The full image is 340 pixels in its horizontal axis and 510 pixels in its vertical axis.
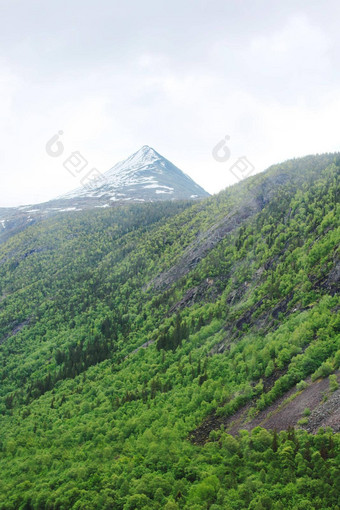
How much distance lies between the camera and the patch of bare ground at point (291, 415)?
974 inches

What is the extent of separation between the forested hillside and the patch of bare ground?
157 millimetres

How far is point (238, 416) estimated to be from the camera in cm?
3388

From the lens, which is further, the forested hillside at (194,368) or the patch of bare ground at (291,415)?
the forested hillside at (194,368)

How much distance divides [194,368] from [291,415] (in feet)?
74.0

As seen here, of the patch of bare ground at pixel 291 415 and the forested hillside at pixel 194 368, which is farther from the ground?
the forested hillside at pixel 194 368

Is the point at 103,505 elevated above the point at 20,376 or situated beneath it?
situated beneath

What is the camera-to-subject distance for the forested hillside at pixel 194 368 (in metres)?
25.4

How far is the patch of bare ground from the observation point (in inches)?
974

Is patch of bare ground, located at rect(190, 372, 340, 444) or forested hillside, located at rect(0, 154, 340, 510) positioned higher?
forested hillside, located at rect(0, 154, 340, 510)

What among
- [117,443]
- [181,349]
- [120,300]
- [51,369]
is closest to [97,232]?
[120,300]

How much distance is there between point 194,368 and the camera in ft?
160

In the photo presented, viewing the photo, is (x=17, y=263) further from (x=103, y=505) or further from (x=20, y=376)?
(x=103, y=505)

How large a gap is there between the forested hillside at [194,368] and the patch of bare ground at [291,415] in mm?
157

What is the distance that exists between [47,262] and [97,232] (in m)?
28.3
